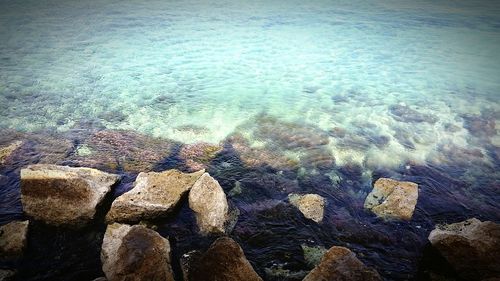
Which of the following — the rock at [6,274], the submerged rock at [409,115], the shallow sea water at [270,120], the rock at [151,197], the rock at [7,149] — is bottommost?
the submerged rock at [409,115]

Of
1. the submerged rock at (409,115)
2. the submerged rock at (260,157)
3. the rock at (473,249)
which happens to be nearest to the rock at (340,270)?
the rock at (473,249)

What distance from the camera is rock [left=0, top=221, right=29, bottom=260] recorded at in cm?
389

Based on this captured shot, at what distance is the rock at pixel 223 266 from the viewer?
344 centimetres

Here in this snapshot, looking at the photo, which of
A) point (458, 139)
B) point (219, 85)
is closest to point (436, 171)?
point (458, 139)

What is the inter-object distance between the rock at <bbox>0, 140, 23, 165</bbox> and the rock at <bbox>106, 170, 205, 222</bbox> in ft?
9.75

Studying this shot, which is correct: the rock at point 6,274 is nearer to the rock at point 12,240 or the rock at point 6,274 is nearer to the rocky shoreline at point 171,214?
the rocky shoreline at point 171,214

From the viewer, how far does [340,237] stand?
453 cm

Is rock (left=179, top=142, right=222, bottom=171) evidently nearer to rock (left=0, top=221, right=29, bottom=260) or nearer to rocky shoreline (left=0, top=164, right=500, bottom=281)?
rocky shoreline (left=0, top=164, right=500, bottom=281)

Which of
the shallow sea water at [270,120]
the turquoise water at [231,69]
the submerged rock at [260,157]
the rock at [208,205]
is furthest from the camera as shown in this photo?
the turquoise water at [231,69]

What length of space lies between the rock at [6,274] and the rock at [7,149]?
9.44ft

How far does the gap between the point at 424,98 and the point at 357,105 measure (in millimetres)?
2418

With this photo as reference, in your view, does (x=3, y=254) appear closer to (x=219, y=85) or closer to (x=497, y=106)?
(x=219, y=85)

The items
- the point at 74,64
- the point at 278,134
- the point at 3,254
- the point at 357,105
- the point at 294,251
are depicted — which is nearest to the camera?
the point at 3,254

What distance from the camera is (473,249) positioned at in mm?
3705
